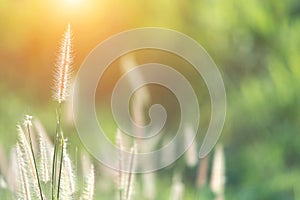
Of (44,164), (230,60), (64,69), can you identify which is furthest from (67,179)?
(230,60)

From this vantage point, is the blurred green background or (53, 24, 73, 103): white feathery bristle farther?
the blurred green background

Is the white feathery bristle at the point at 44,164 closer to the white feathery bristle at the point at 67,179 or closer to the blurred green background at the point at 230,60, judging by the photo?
the white feathery bristle at the point at 67,179

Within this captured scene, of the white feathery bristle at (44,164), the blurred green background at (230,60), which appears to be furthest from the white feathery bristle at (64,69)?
the blurred green background at (230,60)

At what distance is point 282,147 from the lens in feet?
15.0

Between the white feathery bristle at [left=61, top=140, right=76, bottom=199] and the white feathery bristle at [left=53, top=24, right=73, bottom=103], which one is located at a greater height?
the white feathery bristle at [left=53, top=24, right=73, bottom=103]

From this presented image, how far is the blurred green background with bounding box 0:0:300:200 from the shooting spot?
179 inches

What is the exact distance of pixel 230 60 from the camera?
5273 mm

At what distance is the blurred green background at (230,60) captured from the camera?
14.9 feet

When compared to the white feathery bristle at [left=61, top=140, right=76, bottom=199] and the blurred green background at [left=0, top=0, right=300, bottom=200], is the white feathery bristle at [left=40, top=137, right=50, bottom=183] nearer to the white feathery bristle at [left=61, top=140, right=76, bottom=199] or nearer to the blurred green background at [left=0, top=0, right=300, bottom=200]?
the white feathery bristle at [left=61, top=140, right=76, bottom=199]

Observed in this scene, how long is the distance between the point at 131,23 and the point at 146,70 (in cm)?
52

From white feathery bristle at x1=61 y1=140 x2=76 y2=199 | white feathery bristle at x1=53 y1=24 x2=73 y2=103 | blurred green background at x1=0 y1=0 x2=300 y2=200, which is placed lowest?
white feathery bristle at x1=61 y1=140 x2=76 y2=199

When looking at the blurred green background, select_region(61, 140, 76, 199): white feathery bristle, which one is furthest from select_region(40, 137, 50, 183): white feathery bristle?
the blurred green background

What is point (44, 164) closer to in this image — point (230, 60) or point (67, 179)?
point (67, 179)

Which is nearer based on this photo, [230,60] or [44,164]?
[44,164]
